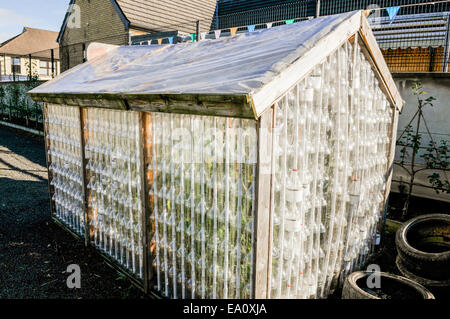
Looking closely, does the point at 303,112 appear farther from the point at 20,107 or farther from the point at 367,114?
the point at 20,107

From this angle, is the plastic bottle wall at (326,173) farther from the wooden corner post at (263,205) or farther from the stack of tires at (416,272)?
the stack of tires at (416,272)

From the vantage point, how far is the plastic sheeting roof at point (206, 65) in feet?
8.80

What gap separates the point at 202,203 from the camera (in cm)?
306

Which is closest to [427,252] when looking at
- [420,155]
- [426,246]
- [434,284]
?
[426,246]

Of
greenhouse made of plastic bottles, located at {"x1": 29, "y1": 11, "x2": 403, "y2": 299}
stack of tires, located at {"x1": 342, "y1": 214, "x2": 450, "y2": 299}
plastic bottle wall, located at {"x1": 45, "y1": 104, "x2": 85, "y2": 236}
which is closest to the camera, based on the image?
greenhouse made of plastic bottles, located at {"x1": 29, "y1": 11, "x2": 403, "y2": 299}

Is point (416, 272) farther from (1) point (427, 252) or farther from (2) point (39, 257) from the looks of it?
(2) point (39, 257)

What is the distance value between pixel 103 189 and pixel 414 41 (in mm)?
8354

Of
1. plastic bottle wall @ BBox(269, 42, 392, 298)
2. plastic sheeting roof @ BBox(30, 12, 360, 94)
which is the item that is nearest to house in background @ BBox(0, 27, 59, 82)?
plastic sheeting roof @ BBox(30, 12, 360, 94)

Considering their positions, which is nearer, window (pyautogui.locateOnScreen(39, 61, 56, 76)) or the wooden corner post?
the wooden corner post

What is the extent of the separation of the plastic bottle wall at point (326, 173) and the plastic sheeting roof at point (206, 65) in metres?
0.31

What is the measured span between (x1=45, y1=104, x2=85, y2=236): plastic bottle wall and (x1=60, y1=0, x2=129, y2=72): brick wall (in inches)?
463

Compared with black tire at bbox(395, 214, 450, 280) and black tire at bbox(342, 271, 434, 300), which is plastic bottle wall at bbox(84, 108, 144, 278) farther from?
black tire at bbox(395, 214, 450, 280)

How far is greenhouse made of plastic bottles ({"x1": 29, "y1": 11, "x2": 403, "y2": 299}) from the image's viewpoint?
268cm

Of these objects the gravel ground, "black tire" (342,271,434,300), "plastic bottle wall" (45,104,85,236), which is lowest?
the gravel ground
